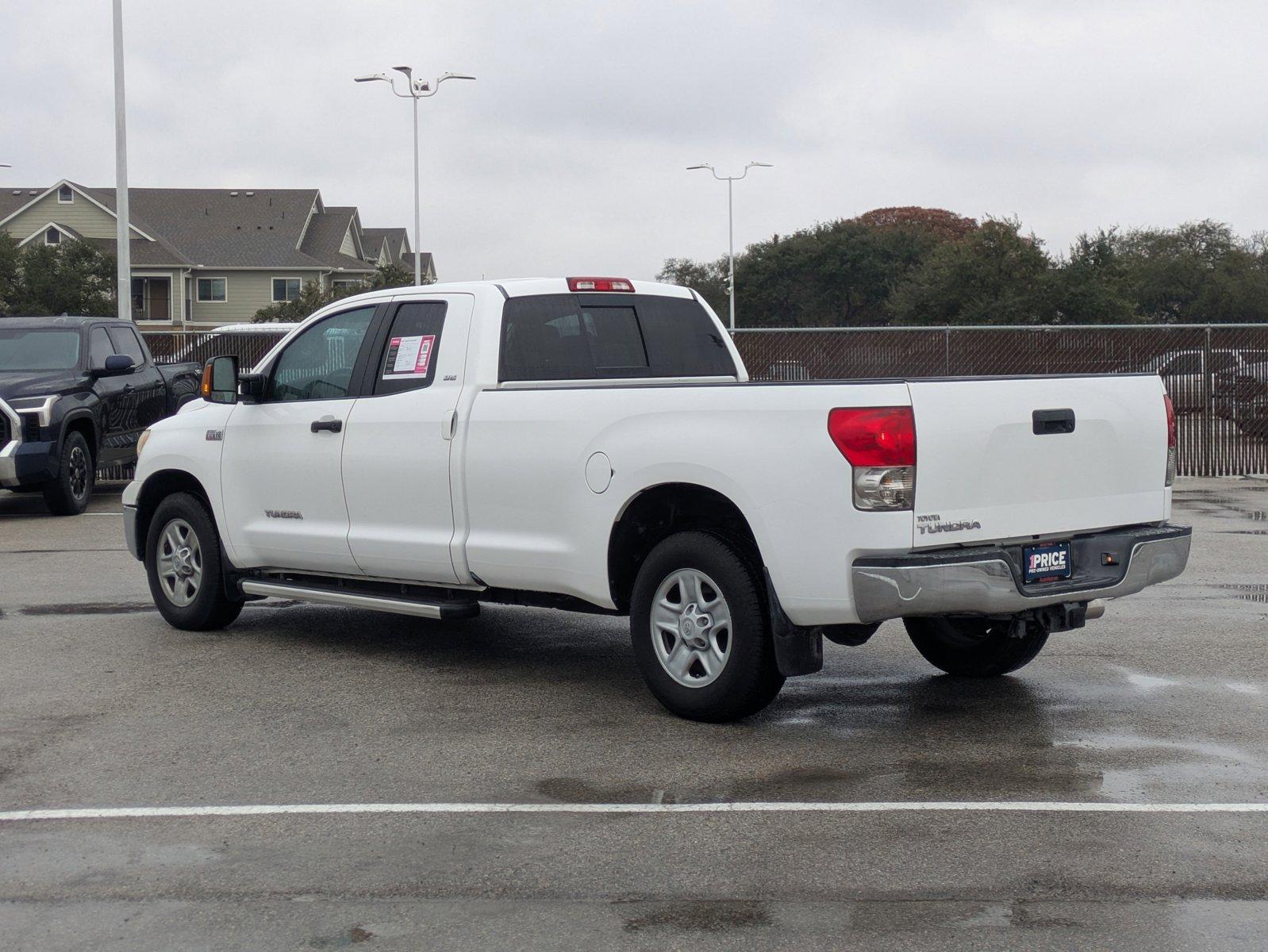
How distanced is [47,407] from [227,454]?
26.3 ft

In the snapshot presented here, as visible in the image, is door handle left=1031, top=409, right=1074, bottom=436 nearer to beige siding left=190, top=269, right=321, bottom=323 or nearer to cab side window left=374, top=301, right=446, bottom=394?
cab side window left=374, top=301, right=446, bottom=394

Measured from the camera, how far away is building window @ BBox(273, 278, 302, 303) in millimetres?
69312

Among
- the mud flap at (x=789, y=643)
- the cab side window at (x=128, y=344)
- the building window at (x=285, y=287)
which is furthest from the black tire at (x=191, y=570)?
the building window at (x=285, y=287)

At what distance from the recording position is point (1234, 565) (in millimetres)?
11711

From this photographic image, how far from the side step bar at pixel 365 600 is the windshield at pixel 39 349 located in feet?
30.6

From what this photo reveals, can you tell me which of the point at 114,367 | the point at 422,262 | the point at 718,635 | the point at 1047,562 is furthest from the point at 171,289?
the point at 1047,562

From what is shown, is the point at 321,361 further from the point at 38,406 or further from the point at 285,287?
the point at 285,287

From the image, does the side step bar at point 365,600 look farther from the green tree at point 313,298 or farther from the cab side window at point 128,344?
the green tree at point 313,298

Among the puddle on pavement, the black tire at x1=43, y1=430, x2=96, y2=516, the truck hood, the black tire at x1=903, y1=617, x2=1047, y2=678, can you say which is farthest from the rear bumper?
the truck hood

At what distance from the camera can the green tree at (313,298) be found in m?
53.0

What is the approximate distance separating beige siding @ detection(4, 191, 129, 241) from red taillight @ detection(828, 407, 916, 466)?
210 ft

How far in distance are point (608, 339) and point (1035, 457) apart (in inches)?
101

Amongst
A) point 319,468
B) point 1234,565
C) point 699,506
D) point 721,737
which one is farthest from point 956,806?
point 1234,565

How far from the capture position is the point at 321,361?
8383 mm
